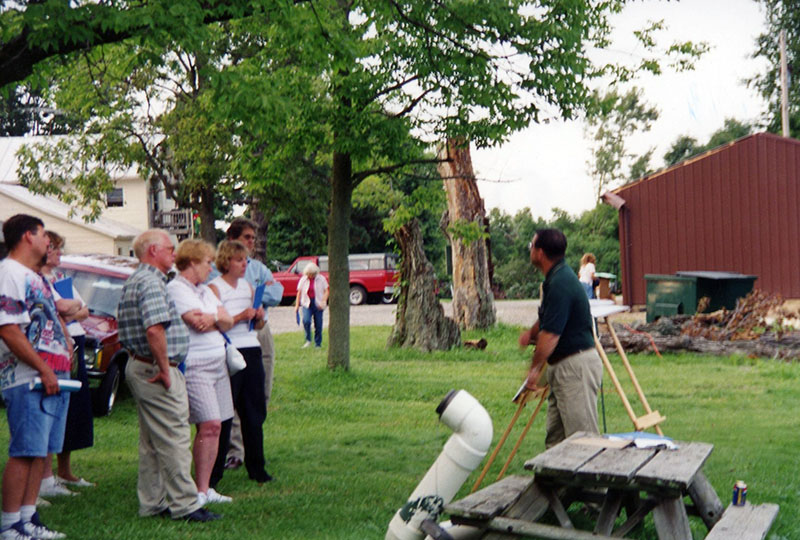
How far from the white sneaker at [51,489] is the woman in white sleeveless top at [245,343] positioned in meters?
1.11

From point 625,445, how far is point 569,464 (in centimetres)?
74

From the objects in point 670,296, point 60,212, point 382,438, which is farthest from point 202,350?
point 60,212

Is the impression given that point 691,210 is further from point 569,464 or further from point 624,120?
point 624,120

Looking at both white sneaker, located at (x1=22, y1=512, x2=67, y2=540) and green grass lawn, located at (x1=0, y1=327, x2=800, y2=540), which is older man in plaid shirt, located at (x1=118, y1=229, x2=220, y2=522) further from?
white sneaker, located at (x1=22, y1=512, x2=67, y2=540)

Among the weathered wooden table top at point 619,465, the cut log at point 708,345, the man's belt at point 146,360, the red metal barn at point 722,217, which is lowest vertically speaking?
the cut log at point 708,345

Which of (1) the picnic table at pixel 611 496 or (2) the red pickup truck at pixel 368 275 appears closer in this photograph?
(1) the picnic table at pixel 611 496

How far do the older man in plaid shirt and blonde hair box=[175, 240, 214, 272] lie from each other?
130 mm

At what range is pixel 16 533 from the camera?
18.6 feet

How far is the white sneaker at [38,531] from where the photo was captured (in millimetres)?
5723

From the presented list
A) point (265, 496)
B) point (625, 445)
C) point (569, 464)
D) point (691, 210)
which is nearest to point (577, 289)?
point (625, 445)

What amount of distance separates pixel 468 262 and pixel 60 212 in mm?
27596

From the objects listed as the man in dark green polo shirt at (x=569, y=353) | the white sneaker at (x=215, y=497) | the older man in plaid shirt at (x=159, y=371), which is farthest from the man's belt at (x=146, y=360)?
the man in dark green polo shirt at (x=569, y=353)

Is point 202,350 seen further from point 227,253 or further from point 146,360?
point 227,253

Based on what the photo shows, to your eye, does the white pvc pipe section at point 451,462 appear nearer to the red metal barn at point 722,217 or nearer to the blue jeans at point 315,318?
the blue jeans at point 315,318
